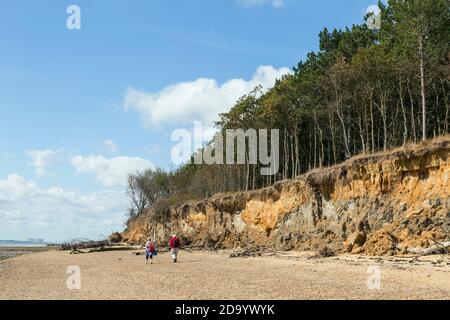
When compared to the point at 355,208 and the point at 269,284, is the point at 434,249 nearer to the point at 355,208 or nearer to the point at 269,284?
the point at 355,208

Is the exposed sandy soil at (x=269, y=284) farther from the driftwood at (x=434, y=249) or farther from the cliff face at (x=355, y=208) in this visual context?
the cliff face at (x=355, y=208)

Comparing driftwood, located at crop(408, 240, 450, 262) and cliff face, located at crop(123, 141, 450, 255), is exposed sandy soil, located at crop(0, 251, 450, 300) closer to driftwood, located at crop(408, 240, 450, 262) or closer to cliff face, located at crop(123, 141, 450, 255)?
driftwood, located at crop(408, 240, 450, 262)

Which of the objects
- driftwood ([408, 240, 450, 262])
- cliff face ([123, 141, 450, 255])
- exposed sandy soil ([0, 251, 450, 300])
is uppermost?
cliff face ([123, 141, 450, 255])

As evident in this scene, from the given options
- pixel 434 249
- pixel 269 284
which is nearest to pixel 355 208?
pixel 434 249

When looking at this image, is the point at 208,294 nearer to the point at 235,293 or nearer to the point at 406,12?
the point at 235,293

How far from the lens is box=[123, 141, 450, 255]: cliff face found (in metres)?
26.9

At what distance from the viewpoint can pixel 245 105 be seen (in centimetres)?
5584

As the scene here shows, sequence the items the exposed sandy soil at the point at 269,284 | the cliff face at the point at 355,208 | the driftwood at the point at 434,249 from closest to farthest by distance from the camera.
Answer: the exposed sandy soil at the point at 269,284, the driftwood at the point at 434,249, the cliff face at the point at 355,208

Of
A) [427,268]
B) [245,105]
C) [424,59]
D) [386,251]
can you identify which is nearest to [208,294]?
[427,268]

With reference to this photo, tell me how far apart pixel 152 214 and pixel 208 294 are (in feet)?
191

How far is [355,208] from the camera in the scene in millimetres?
33688

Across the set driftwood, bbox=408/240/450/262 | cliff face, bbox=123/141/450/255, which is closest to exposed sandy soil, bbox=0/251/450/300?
driftwood, bbox=408/240/450/262

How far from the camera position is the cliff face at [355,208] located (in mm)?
26891

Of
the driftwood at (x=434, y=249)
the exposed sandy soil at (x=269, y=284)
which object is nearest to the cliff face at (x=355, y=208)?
the driftwood at (x=434, y=249)
